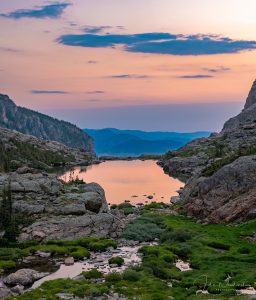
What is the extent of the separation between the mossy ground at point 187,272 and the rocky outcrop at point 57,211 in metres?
10.5

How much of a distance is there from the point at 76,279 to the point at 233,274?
15036mm

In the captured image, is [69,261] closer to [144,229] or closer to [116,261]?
[116,261]

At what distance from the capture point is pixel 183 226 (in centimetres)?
7012

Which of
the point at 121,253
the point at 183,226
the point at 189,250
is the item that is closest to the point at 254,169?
the point at 183,226

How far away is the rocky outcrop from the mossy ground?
1050cm

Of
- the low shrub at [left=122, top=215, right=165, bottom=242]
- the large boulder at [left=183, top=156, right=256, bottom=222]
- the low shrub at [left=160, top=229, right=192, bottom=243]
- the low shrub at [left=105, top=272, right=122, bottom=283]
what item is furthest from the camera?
the large boulder at [left=183, top=156, right=256, bottom=222]

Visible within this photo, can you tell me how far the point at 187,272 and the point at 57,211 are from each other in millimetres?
27723

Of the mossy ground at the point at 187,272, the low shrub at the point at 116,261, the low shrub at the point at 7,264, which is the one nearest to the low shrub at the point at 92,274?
the mossy ground at the point at 187,272

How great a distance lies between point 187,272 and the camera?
149 feet

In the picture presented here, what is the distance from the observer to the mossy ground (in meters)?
38.8

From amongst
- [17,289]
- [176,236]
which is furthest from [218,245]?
[17,289]

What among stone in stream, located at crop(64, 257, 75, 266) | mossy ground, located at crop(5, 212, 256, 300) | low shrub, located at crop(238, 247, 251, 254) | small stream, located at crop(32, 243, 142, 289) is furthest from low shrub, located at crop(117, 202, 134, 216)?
stone in stream, located at crop(64, 257, 75, 266)

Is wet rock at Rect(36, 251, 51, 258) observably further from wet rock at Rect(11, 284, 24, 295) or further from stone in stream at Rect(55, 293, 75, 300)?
stone in stream at Rect(55, 293, 75, 300)

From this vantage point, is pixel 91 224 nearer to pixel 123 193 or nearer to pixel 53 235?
pixel 53 235
